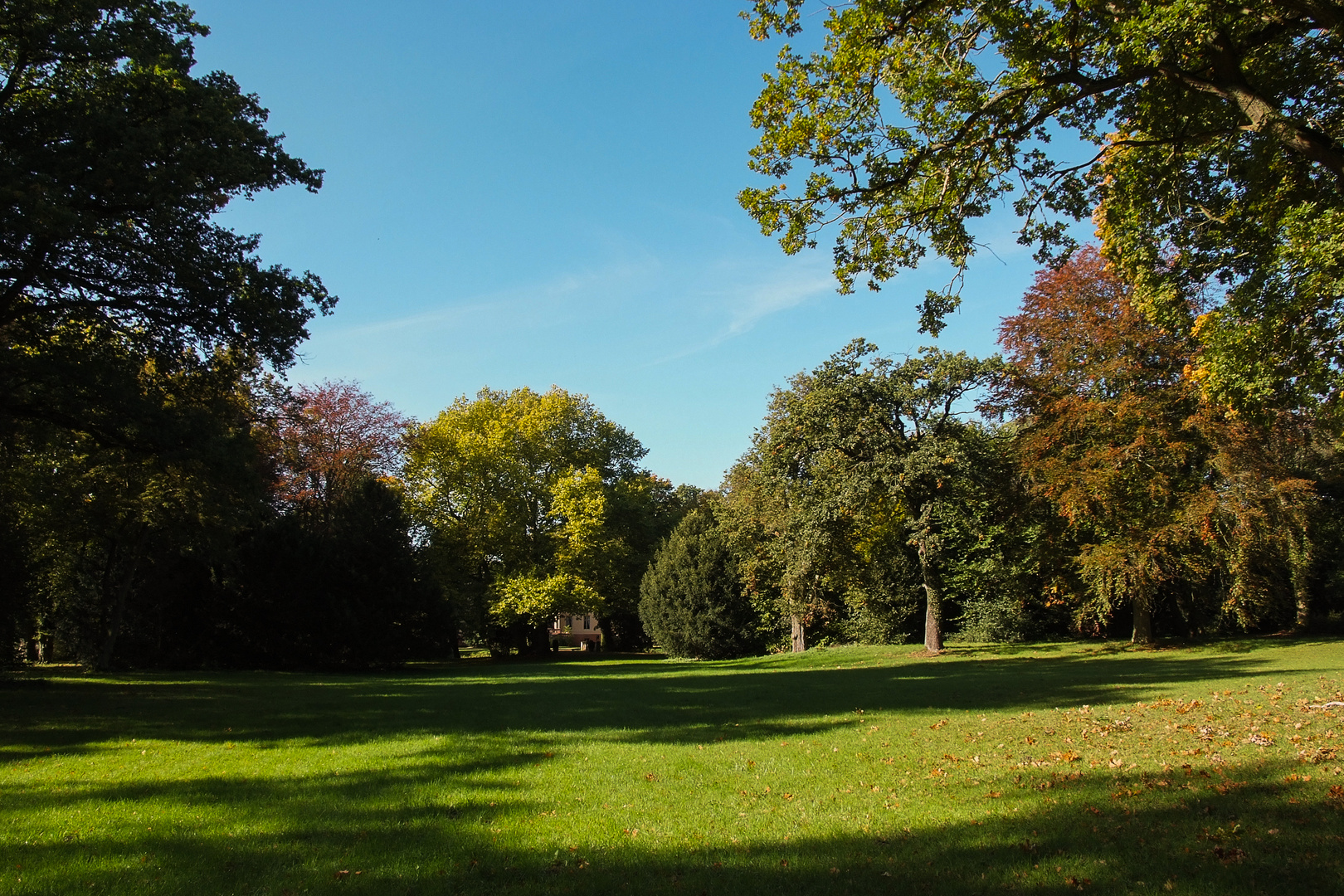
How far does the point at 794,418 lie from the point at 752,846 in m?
22.3

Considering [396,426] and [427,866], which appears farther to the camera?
[396,426]

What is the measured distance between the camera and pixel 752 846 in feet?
19.0

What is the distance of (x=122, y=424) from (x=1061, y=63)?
57.0 ft

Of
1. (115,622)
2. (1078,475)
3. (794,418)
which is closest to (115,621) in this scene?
(115,622)

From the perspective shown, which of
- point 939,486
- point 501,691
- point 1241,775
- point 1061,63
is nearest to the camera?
point 1241,775

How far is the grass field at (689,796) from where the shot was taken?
5.11 metres

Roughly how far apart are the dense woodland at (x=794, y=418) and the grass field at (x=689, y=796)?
5995mm

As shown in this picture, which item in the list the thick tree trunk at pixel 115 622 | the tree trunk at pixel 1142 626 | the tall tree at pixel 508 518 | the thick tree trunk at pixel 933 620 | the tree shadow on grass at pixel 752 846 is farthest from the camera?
the tall tree at pixel 508 518

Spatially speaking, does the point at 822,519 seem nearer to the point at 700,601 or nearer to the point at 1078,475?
the point at 1078,475

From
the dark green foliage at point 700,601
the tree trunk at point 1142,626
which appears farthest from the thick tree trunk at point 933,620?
the dark green foliage at point 700,601

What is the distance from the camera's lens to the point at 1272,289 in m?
12.1

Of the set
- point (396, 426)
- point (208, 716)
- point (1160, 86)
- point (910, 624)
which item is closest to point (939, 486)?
point (910, 624)

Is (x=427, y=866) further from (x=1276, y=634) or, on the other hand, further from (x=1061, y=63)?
(x=1276, y=634)

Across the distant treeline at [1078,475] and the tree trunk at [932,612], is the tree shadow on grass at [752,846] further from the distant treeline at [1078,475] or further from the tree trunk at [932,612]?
the tree trunk at [932,612]
